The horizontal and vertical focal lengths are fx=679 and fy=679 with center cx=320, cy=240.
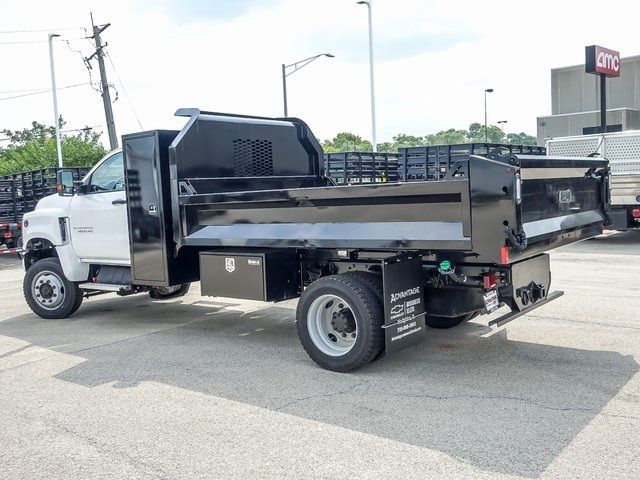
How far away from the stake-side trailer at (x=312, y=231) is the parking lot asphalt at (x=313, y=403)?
514mm

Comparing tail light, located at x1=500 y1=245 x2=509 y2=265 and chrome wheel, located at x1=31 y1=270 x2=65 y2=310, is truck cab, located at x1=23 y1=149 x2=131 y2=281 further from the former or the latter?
tail light, located at x1=500 y1=245 x2=509 y2=265

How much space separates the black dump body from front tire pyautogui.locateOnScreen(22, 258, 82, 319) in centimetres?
161

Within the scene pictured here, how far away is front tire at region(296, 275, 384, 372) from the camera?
224 inches

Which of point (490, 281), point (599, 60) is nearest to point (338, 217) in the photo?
point (490, 281)

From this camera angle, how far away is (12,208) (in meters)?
20.4

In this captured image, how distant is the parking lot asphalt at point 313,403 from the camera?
4.11 metres

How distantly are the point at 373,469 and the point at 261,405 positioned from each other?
1444 millimetres

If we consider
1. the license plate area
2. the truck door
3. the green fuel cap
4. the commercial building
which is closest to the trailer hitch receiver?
the license plate area

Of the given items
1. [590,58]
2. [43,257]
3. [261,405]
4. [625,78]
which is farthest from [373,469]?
[625,78]

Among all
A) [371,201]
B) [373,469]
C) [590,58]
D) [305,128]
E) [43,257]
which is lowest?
[373,469]

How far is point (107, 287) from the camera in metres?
8.36

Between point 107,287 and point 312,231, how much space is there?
3467 millimetres

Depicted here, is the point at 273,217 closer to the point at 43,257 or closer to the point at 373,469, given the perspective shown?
the point at 373,469

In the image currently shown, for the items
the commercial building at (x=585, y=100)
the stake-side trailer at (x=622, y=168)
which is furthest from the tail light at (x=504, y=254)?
the commercial building at (x=585, y=100)
